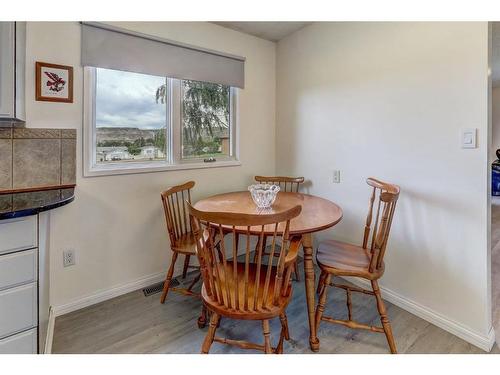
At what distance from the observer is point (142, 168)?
2225mm

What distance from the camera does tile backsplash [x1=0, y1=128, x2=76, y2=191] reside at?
1711 mm

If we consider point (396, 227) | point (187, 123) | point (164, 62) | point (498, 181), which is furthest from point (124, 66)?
point (498, 181)

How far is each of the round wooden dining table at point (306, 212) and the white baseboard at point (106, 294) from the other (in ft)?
2.72

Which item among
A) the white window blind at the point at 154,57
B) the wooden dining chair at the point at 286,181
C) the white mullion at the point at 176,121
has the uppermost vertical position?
the white window blind at the point at 154,57

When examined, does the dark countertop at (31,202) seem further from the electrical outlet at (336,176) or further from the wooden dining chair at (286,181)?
the electrical outlet at (336,176)

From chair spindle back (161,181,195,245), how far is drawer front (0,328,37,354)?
91 centimetres

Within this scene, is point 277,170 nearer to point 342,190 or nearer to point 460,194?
point 342,190

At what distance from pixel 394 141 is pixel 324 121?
0.70m

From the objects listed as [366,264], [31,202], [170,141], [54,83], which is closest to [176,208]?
[170,141]

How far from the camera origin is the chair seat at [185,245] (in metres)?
1.93

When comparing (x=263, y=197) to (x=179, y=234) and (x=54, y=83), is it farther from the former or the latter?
(x=54, y=83)

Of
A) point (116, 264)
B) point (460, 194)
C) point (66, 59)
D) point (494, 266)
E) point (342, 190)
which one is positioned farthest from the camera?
point (494, 266)

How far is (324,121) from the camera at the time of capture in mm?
2549

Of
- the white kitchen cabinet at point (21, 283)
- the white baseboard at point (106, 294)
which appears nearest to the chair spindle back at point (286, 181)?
the white baseboard at point (106, 294)
